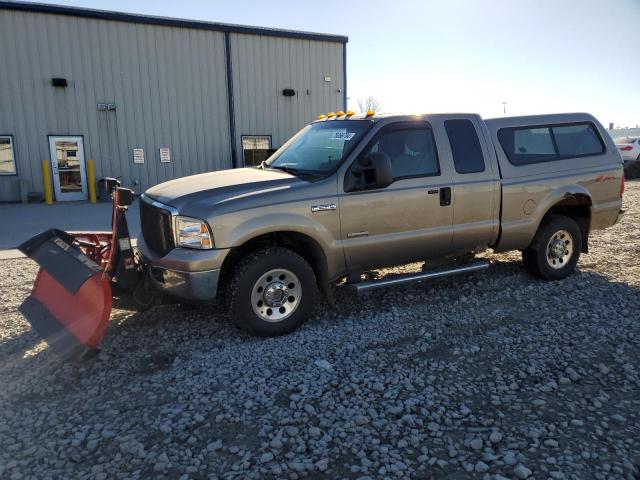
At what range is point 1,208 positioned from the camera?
14.3 meters

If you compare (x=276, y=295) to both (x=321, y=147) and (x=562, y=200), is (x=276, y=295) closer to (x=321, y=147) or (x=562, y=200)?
(x=321, y=147)

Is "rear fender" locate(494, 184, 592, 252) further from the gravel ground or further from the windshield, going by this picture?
the windshield

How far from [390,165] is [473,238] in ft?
4.83

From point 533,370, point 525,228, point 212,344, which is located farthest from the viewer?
point 525,228

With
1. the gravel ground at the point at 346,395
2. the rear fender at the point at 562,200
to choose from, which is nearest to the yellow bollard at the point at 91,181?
the gravel ground at the point at 346,395

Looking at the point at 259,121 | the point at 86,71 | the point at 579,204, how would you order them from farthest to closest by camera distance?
the point at 259,121 → the point at 86,71 → the point at 579,204

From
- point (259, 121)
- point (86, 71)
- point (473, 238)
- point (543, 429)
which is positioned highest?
point (86, 71)

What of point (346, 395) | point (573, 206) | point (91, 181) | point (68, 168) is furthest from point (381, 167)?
point (68, 168)

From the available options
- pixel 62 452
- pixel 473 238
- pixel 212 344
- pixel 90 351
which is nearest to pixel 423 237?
pixel 473 238

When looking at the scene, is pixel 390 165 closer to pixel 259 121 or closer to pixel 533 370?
pixel 533 370

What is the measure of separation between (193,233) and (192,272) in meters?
0.32

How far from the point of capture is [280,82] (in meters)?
18.3

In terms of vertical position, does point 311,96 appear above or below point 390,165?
above

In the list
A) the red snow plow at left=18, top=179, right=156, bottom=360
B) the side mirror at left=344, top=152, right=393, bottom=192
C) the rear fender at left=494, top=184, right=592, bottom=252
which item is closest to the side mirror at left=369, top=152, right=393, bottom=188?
the side mirror at left=344, top=152, right=393, bottom=192
